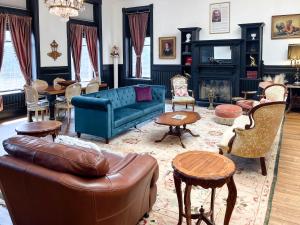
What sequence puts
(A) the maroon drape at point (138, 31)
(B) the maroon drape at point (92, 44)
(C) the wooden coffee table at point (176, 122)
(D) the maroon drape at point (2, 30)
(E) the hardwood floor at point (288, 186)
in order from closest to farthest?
(E) the hardwood floor at point (288, 186), (C) the wooden coffee table at point (176, 122), (D) the maroon drape at point (2, 30), (B) the maroon drape at point (92, 44), (A) the maroon drape at point (138, 31)

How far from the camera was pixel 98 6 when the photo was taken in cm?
918

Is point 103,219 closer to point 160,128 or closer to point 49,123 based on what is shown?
point 49,123

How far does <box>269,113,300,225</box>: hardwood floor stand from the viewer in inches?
105

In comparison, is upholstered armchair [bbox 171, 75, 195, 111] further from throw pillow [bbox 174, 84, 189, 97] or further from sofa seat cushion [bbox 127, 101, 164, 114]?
sofa seat cushion [bbox 127, 101, 164, 114]

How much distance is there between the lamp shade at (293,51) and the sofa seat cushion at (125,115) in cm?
423

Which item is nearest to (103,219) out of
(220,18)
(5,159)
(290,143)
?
(5,159)

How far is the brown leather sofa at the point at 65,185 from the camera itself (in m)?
1.73

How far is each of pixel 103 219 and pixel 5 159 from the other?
2.61 ft

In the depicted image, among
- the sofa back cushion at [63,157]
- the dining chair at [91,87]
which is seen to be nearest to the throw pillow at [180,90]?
the dining chair at [91,87]

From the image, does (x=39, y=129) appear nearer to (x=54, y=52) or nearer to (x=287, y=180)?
(x=287, y=180)

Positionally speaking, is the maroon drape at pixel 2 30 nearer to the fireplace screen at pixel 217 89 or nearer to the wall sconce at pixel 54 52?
the wall sconce at pixel 54 52

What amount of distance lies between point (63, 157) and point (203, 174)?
0.98 metres

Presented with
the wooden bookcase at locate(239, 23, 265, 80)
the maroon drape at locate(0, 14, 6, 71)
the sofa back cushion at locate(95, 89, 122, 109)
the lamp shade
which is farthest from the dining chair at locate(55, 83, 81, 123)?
the lamp shade

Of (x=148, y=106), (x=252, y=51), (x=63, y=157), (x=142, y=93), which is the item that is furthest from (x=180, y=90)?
(x=63, y=157)
